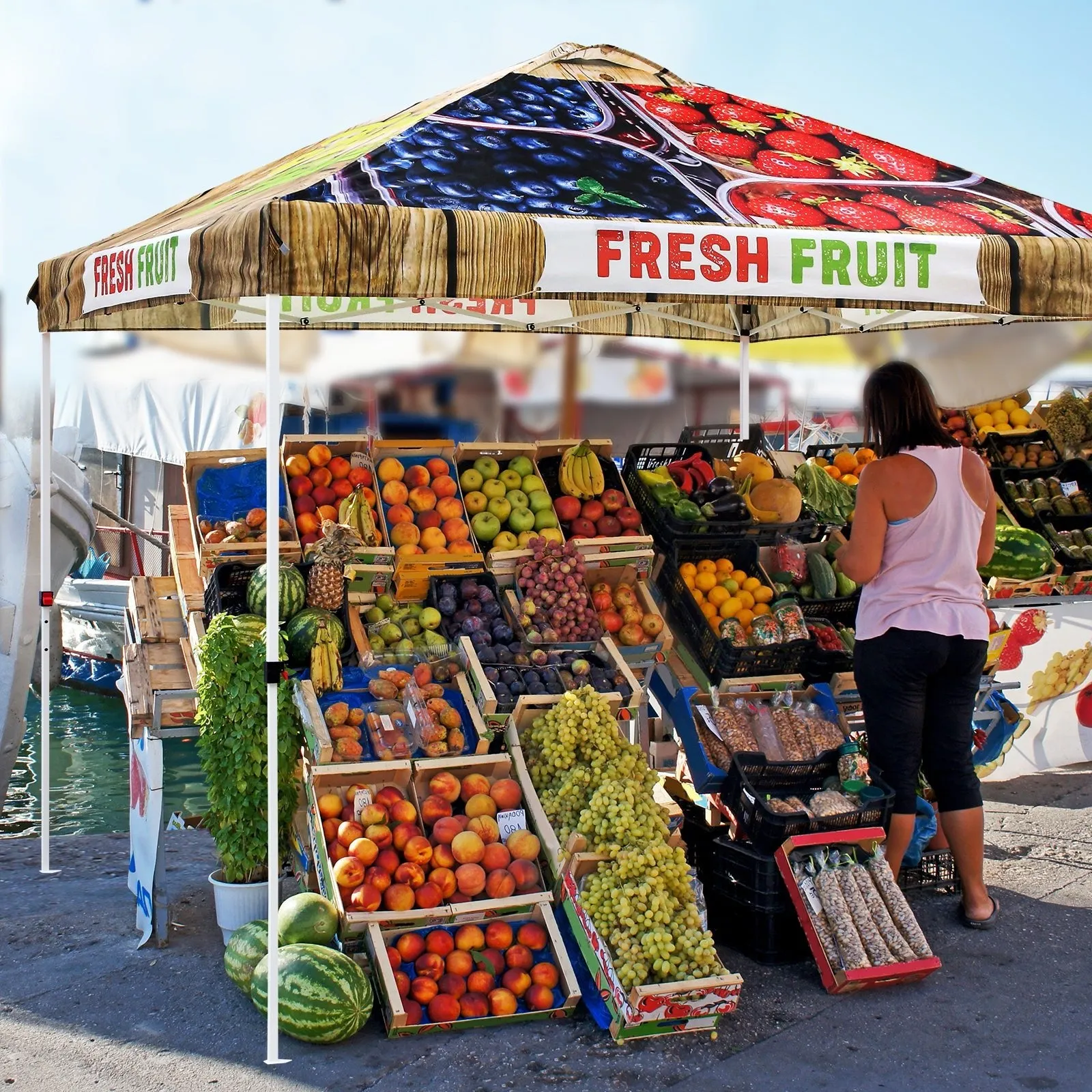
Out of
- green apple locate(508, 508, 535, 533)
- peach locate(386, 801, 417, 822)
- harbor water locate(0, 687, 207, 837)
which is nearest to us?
peach locate(386, 801, 417, 822)

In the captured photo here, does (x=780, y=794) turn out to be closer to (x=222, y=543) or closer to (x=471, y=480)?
(x=471, y=480)

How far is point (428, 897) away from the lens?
A: 3.95m

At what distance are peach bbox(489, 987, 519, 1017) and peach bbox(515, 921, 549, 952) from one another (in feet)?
0.63

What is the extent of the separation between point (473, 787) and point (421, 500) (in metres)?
1.48

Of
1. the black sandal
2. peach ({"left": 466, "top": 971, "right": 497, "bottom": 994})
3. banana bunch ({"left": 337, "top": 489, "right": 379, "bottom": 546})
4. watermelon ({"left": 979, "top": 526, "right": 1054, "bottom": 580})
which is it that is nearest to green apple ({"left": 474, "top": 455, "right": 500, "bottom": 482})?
banana bunch ({"left": 337, "top": 489, "right": 379, "bottom": 546})

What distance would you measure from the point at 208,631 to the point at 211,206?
1.50 meters

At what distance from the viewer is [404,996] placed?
3.77 metres

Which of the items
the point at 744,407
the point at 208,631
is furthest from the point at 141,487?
the point at 208,631

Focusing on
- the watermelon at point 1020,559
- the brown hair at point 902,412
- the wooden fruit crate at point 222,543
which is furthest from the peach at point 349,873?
the watermelon at point 1020,559

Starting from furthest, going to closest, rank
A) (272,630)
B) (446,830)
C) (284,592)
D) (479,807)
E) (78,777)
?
1. (78,777)
2. (284,592)
3. (479,807)
4. (446,830)
5. (272,630)

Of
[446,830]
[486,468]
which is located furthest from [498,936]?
[486,468]

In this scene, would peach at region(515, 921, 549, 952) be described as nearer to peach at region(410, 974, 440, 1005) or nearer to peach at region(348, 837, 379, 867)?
peach at region(410, 974, 440, 1005)

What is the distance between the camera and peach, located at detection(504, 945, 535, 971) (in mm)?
3879

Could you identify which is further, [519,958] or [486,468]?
[486,468]
